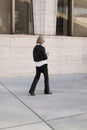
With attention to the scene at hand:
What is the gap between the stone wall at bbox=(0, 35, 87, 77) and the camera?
35.1 ft

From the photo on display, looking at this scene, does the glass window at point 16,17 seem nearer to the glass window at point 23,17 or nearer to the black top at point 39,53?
the glass window at point 23,17

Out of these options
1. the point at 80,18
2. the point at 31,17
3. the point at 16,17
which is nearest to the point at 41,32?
A: the point at 31,17

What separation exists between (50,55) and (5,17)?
2.31 metres

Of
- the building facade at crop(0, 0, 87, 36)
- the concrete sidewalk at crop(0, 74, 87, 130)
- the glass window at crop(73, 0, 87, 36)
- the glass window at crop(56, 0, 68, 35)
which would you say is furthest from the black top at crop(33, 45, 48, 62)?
the glass window at crop(73, 0, 87, 36)

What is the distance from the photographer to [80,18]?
1276 centimetres

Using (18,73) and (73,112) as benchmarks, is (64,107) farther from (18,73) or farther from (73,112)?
(18,73)

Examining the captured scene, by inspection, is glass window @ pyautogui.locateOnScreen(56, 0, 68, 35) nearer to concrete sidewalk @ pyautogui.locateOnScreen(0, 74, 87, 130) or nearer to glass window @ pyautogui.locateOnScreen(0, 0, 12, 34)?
glass window @ pyautogui.locateOnScreen(0, 0, 12, 34)

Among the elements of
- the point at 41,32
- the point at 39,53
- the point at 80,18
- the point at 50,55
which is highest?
the point at 80,18

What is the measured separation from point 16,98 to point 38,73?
974mm

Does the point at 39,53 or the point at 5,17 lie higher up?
the point at 5,17

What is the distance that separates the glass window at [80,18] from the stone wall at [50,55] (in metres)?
0.76

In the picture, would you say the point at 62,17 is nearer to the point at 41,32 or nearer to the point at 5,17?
the point at 41,32

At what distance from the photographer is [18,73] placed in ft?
35.9

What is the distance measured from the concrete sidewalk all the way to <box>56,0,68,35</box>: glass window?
2.96 m
